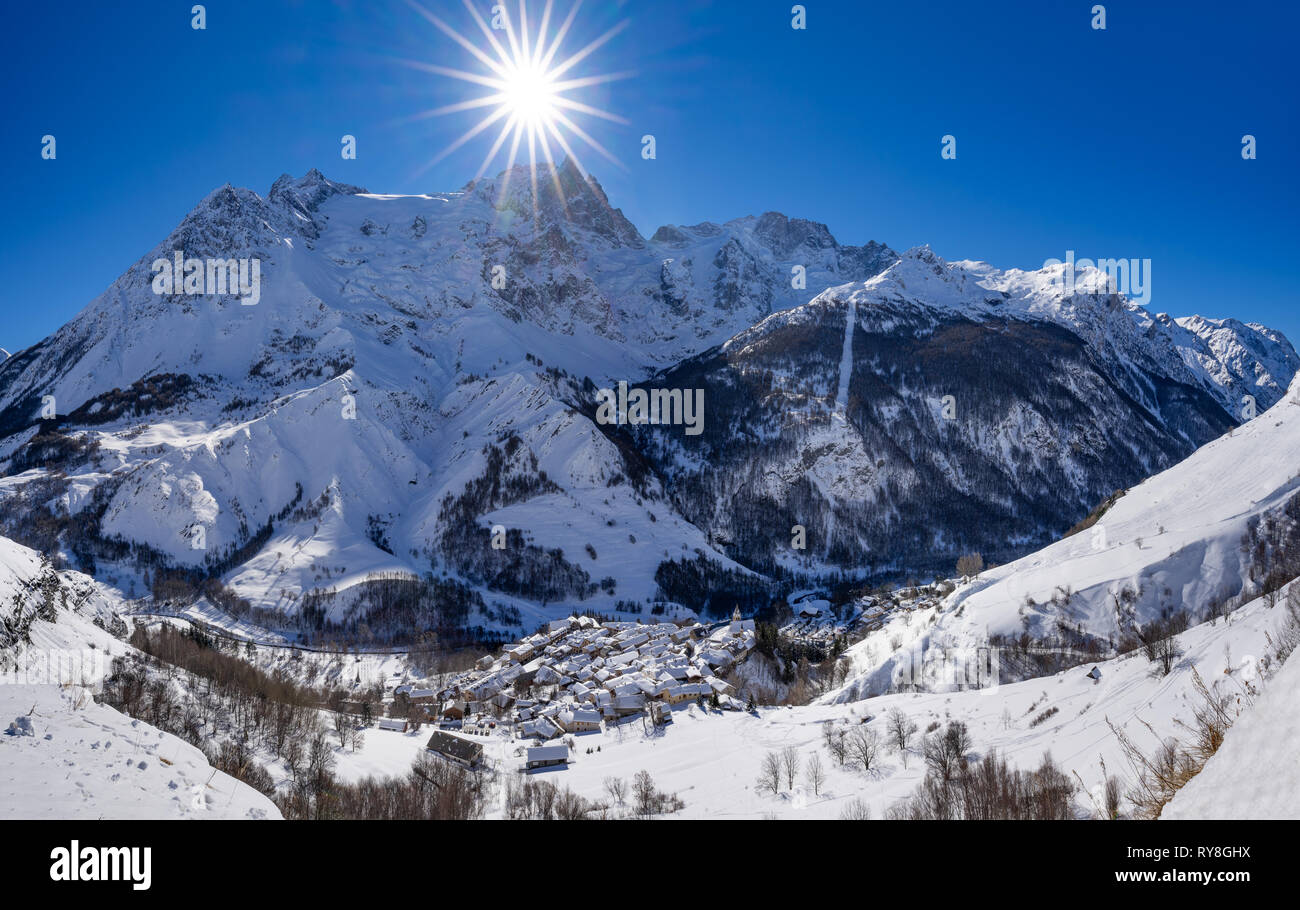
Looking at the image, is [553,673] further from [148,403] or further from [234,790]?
[148,403]

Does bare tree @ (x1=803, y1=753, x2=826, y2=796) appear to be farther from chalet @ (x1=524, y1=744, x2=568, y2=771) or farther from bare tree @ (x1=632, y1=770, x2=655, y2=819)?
chalet @ (x1=524, y1=744, x2=568, y2=771)

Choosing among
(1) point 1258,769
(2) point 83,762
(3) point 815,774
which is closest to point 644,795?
(3) point 815,774

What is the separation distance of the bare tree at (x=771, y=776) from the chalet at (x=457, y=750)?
22.6m

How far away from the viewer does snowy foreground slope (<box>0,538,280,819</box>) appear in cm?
1257

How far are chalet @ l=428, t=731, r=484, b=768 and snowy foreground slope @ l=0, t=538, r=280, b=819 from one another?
26430mm

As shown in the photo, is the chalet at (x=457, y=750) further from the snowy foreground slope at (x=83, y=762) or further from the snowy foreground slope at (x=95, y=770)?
the snowy foreground slope at (x=95, y=770)

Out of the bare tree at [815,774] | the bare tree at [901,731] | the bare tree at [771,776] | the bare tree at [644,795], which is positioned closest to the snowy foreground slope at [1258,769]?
the bare tree at [815,774]

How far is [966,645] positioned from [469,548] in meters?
117

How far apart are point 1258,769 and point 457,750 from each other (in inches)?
1934

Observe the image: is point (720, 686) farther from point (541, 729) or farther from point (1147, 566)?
point (1147, 566)

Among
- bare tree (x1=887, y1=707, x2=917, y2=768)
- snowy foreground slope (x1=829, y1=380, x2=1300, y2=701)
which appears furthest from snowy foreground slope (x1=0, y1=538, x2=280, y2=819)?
snowy foreground slope (x1=829, y1=380, x2=1300, y2=701)
